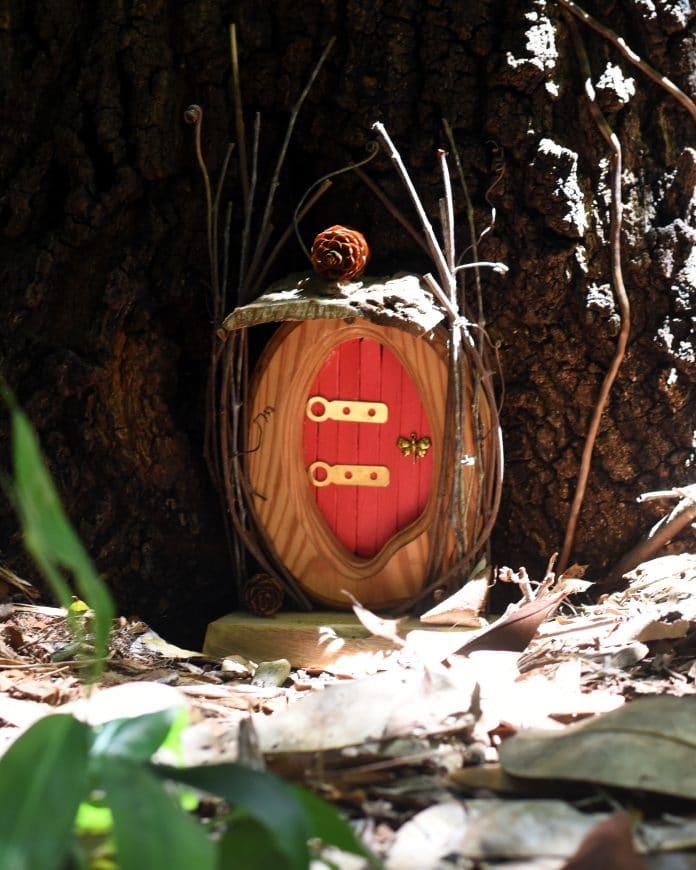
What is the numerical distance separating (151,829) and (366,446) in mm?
1455

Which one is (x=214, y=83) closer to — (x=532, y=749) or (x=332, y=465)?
(x=332, y=465)

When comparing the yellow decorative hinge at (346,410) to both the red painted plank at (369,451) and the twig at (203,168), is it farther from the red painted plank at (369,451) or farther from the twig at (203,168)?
the twig at (203,168)

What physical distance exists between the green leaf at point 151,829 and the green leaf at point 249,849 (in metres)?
0.05

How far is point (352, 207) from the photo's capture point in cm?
219

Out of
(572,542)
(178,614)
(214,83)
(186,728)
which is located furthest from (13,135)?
(572,542)

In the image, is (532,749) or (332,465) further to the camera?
(332,465)

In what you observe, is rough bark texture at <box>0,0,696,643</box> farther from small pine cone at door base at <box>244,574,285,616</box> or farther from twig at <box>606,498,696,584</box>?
small pine cone at door base at <box>244,574,285,616</box>

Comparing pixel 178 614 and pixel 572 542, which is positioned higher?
pixel 572 542

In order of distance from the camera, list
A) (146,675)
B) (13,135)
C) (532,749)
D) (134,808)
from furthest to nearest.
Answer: (13,135), (146,675), (532,749), (134,808)

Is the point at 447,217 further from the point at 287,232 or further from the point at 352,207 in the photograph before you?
the point at 287,232

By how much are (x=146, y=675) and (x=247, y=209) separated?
45.4 inches

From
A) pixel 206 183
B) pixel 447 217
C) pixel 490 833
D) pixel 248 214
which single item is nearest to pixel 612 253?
pixel 447 217

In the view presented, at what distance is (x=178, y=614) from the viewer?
2.32 meters

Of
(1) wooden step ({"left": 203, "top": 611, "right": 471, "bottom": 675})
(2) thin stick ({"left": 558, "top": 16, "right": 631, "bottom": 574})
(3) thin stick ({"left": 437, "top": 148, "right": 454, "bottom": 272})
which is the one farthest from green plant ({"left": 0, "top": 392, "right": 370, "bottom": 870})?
(2) thin stick ({"left": 558, "top": 16, "right": 631, "bottom": 574})
